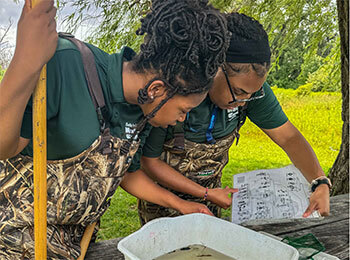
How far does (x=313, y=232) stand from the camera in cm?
197

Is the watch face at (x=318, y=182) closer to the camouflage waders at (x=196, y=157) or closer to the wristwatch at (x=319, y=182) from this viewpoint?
the wristwatch at (x=319, y=182)

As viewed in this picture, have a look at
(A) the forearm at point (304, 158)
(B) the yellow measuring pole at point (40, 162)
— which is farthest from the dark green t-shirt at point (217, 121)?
(B) the yellow measuring pole at point (40, 162)

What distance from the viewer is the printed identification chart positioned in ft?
6.33

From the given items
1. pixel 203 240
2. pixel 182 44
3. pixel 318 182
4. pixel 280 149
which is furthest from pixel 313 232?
pixel 280 149

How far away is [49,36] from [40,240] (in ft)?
1.73

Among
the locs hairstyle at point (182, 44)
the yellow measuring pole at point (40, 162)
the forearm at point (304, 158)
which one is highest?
the locs hairstyle at point (182, 44)

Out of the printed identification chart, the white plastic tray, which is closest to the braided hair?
the printed identification chart

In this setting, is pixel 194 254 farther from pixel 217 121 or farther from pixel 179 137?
pixel 217 121

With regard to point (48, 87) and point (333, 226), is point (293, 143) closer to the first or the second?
point (333, 226)

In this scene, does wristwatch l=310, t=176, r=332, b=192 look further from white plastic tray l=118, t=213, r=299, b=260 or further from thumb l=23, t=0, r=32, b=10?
thumb l=23, t=0, r=32, b=10

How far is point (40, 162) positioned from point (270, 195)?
1.28m

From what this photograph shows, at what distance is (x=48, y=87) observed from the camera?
1.16 meters

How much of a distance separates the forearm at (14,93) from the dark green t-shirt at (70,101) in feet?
0.39

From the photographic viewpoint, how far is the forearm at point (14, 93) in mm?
943
